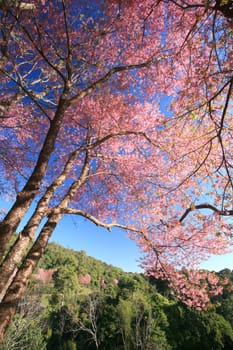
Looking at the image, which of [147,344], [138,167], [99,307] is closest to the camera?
[138,167]

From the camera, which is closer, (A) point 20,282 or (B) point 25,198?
(A) point 20,282

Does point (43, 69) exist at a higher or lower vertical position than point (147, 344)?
higher

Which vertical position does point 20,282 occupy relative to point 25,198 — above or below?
below

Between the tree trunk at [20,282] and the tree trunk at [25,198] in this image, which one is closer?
the tree trunk at [20,282]

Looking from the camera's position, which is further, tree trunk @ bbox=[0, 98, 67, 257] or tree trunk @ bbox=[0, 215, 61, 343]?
tree trunk @ bbox=[0, 98, 67, 257]

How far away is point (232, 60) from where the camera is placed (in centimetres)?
344

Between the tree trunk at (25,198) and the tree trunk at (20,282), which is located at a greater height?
the tree trunk at (25,198)

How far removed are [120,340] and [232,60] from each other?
79.3ft

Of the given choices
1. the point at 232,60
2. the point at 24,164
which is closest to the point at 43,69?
the point at 24,164

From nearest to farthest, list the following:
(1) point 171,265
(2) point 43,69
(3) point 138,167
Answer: (1) point 171,265 < (2) point 43,69 < (3) point 138,167

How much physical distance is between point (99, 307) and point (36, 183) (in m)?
24.5

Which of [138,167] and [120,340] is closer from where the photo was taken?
[138,167]

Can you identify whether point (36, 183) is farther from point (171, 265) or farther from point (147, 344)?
point (147, 344)

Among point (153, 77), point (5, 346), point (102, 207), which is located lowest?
point (5, 346)
